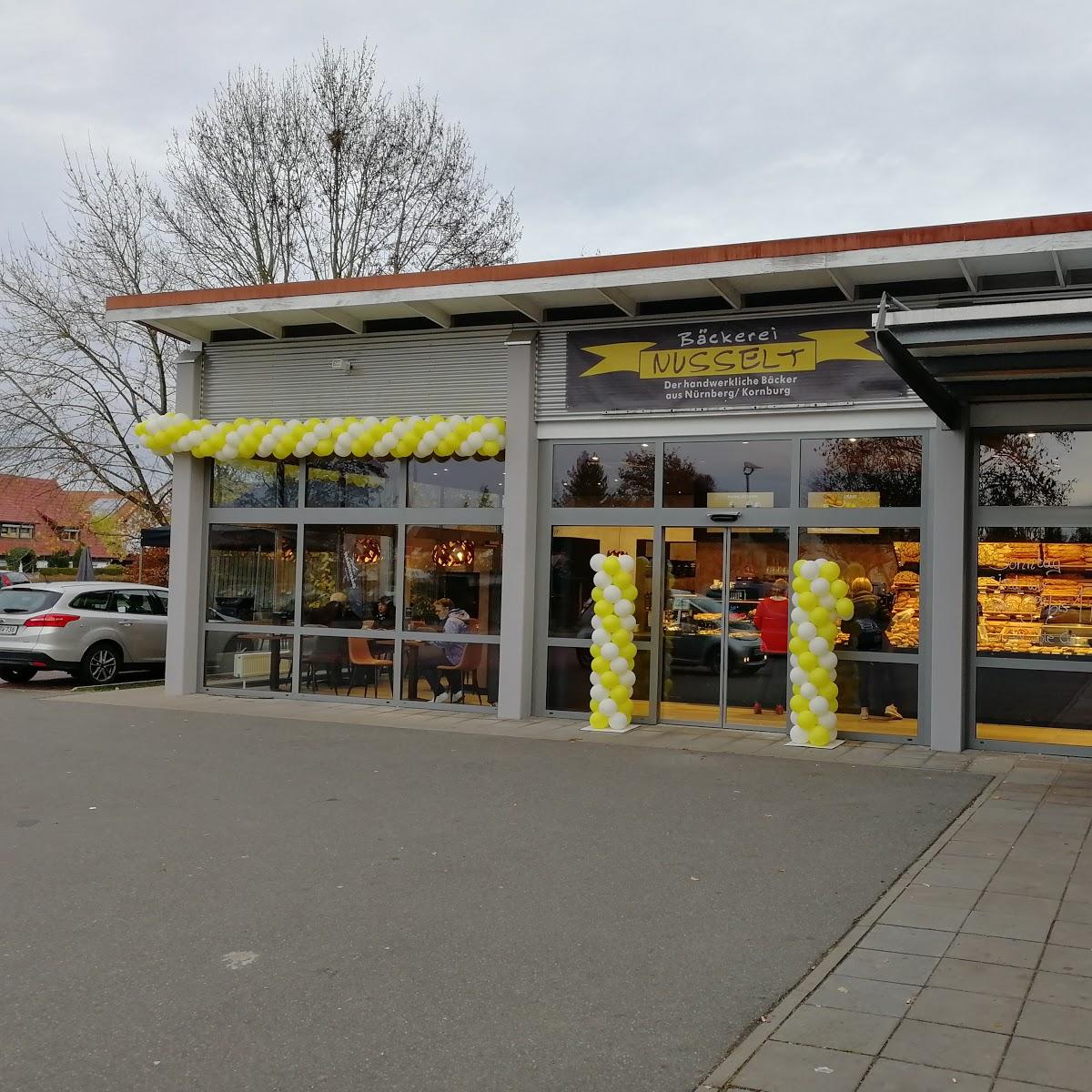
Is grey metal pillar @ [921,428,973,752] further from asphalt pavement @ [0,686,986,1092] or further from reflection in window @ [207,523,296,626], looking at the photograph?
reflection in window @ [207,523,296,626]

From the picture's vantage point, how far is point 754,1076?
3.55 metres

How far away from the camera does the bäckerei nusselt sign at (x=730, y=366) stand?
10.7 metres

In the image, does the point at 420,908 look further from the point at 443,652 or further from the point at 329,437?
the point at 329,437

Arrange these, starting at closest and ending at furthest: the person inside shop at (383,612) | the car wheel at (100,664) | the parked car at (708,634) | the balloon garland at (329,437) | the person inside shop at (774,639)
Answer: the person inside shop at (774,639) → the parked car at (708,634) → the balloon garland at (329,437) → the person inside shop at (383,612) → the car wheel at (100,664)

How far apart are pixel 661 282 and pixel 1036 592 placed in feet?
14.6

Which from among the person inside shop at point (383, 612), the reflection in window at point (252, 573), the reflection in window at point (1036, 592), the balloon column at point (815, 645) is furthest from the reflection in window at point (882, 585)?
the reflection in window at point (252, 573)

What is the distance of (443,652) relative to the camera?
501 inches

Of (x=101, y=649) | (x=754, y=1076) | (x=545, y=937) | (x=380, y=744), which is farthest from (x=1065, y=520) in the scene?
(x=101, y=649)

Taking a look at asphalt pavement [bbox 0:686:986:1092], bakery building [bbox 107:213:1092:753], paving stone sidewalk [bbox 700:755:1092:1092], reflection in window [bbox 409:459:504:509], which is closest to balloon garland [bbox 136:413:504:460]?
bakery building [bbox 107:213:1092:753]

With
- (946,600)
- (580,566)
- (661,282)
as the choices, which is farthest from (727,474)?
(946,600)

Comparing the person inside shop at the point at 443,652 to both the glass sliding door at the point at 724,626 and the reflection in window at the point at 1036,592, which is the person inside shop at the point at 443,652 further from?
the reflection in window at the point at 1036,592

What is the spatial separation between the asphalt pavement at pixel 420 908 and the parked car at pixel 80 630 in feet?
19.2

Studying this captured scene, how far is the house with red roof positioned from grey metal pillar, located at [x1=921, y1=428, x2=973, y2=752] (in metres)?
19.0

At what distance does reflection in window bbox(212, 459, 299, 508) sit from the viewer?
13.5 metres
